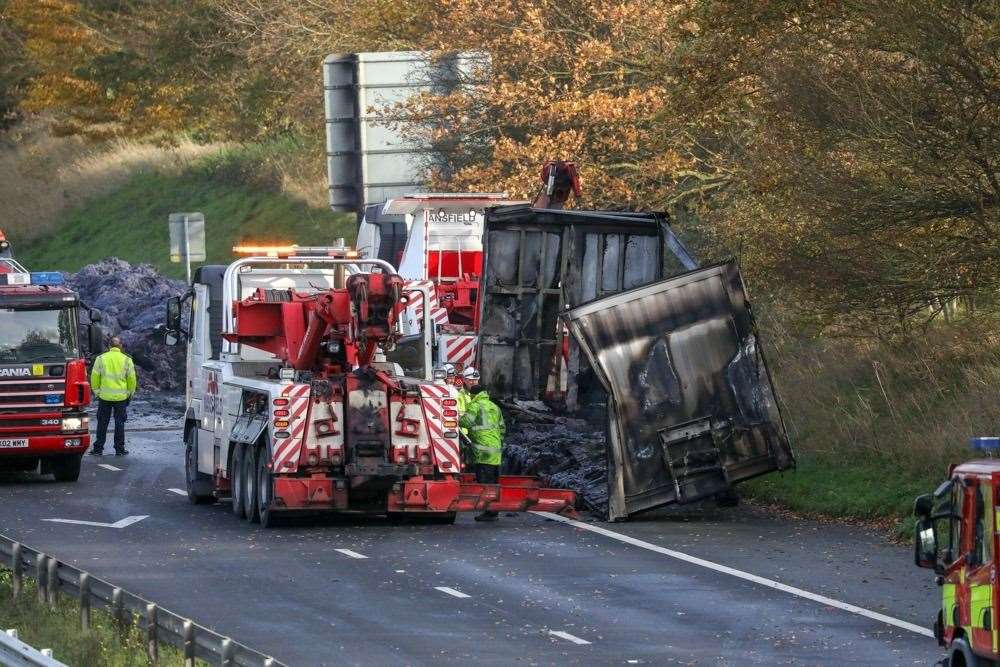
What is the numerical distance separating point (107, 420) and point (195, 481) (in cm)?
596

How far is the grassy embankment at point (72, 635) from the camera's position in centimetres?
1120

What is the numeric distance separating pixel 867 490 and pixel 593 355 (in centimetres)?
314

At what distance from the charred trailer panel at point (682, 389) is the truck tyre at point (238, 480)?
3.75 m

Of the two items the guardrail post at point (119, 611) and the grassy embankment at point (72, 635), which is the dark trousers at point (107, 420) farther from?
the guardrail post at point (119, 611)

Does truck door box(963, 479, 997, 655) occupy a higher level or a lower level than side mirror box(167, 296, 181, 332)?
lower

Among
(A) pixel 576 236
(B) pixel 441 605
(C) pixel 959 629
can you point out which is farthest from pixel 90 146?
(C) pixel 959 629

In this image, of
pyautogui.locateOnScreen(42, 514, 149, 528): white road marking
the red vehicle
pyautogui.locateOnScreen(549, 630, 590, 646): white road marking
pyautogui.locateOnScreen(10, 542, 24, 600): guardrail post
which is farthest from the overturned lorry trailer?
the red vehicle

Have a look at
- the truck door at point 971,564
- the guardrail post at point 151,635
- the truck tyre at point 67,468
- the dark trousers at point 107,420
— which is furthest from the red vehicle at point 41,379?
the truck door at point 971,564

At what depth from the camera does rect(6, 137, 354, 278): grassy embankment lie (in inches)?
2023

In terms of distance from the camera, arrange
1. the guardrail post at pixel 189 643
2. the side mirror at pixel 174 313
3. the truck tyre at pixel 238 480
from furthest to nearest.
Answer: the side mirror at pixel 174 313 → the truck tyre at pixel 238 480 → the guardrail post at pixel 189 643

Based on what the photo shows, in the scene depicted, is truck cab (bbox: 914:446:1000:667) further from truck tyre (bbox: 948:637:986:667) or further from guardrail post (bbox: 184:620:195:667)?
guardrail post (bbox: 184:620:195:667)

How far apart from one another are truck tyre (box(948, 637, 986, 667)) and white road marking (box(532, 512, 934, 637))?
10.7 feet

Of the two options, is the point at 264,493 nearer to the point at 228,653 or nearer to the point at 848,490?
the point at 848,490

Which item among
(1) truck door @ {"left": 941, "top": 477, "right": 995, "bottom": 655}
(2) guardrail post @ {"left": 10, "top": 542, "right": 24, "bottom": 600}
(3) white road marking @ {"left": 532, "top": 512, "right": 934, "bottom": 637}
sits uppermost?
(1) truck door @ {"left": 941, "top": 477, "right": 995, "bottom": 655}
